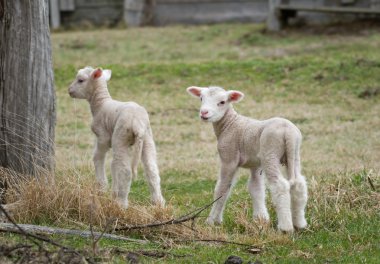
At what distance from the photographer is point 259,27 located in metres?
20.0

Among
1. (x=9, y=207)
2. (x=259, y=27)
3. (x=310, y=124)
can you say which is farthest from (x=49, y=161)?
(x=259, y=27)

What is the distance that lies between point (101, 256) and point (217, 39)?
14239mm

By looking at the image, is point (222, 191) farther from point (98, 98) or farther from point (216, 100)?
point (98, 98)

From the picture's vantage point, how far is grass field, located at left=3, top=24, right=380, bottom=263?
6.58m

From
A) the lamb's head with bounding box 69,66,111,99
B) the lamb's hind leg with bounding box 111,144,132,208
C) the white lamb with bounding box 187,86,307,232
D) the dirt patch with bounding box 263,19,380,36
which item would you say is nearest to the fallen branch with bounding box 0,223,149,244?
the lamb's hind leg with bounding box 111,144,132,208

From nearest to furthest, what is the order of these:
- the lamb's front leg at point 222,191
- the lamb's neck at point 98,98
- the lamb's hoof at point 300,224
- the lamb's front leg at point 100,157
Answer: the lamb's hoof at point 300,224, the lamb's front leg at point 222,191, the lamb's front leg at point 100,157, the lamb's neck at point 98,98

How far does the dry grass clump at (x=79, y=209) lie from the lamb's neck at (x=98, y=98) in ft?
3.72

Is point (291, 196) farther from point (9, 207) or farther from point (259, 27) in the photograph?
point (259, 27)

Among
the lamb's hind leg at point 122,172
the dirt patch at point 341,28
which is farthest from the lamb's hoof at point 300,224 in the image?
the dirt patch at point 341,28

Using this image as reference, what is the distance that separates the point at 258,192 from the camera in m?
7.22

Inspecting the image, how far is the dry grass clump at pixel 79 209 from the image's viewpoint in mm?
6645

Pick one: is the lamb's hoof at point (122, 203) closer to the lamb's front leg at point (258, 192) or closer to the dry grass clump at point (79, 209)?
the dry grass clump at point (79, 209)

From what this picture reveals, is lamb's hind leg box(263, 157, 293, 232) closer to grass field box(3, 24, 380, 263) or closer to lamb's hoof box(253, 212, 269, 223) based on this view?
grass field box(3, 24, 380, 263)

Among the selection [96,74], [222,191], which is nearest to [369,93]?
[96,74]
